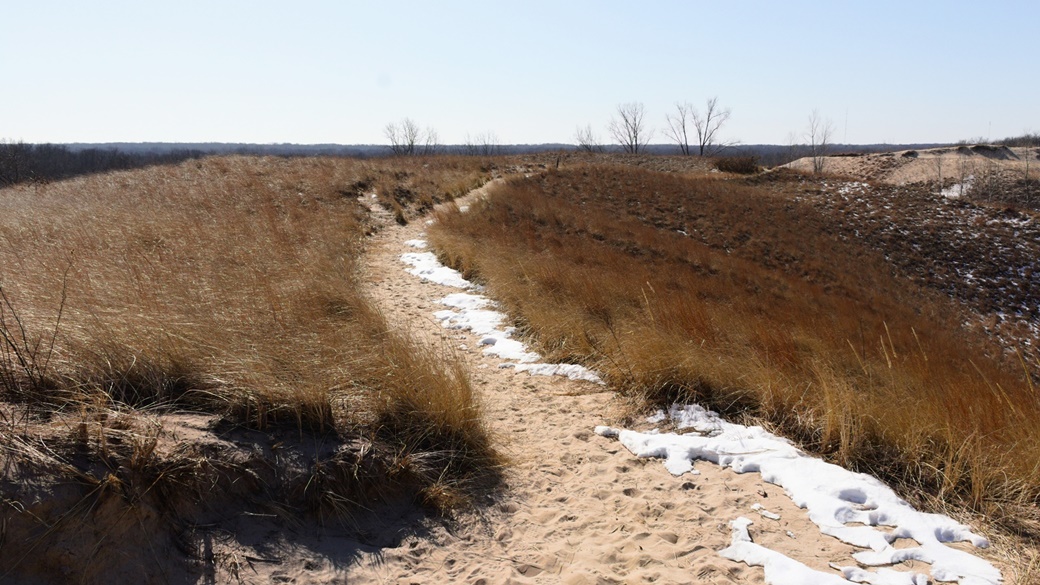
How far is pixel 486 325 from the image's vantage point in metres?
7.22

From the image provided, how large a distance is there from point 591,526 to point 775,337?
386cm

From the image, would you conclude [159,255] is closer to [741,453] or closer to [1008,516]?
[741,453]

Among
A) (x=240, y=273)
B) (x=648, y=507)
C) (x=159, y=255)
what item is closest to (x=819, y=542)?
(x=648, y=507)

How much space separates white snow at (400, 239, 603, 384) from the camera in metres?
5.74

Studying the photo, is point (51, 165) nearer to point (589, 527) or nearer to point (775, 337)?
point (775, 337)

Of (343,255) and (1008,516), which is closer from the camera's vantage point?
(1008,516)

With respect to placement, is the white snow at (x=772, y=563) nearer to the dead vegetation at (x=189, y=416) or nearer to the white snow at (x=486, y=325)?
the dead vegetation at (x=189, y=416)

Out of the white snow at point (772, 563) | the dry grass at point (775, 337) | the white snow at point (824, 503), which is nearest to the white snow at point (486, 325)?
the dry grass at point (775, 337)

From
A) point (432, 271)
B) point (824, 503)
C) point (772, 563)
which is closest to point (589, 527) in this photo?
point (772, 563)

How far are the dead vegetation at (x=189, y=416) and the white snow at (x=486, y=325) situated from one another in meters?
1.37

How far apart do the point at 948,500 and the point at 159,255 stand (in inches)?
290

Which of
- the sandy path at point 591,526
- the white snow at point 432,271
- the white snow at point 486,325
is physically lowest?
the sandy path at point 591,526

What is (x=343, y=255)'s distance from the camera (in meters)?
9.90

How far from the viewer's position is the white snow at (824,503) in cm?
273
